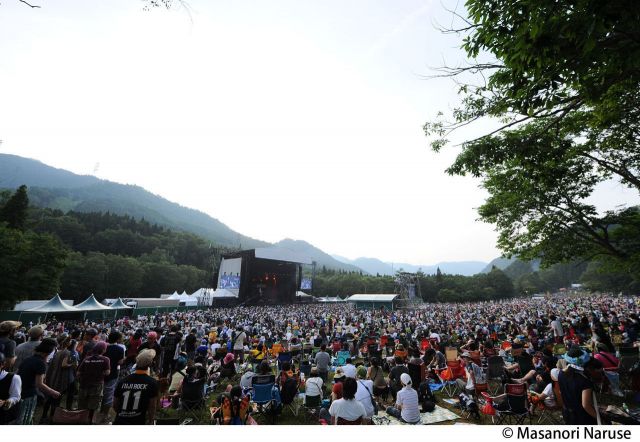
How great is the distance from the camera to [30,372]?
13.6 ft

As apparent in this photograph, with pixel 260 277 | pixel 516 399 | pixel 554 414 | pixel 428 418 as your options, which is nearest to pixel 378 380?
pixel 428 418

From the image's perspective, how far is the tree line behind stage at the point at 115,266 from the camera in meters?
28.9

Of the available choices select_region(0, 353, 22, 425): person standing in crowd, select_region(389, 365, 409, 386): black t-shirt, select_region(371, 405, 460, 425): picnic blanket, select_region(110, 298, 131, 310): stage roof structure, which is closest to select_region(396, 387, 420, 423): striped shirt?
select_region(371, 405, 460, 425): picnic blanket

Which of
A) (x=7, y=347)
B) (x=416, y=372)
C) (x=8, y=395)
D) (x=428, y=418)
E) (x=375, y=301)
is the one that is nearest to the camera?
(x=8, y=395)

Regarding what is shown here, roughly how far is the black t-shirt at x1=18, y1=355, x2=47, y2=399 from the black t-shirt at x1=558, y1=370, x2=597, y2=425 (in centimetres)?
716

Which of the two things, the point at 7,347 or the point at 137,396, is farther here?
the point at 7,347

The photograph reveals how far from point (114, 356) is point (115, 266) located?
5715 centimetres

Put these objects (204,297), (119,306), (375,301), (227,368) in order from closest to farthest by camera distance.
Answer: (227,368)
(119,306)
(204,297)
(375,301)

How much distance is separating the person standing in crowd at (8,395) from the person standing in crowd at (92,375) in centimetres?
123

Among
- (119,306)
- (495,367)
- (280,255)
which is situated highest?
(280,255)

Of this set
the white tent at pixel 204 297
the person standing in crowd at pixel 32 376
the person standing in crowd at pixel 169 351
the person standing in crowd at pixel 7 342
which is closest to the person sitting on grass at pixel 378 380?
the person standing in crowd at pixel 169 351

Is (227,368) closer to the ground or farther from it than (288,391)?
closer to the ground

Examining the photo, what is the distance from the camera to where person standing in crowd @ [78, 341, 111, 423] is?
496 cm

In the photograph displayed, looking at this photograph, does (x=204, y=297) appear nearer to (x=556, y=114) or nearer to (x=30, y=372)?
(x=30, y=372)
